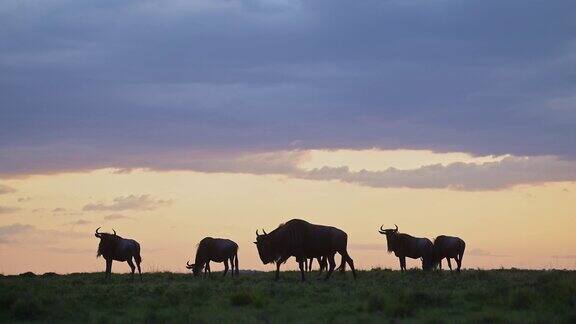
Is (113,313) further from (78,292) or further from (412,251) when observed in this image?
(412,251)

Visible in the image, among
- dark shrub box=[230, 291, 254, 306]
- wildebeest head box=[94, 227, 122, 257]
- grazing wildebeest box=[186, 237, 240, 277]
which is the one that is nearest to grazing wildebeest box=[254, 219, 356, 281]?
grazing wildebeest box=[186, 237, 240, 277]

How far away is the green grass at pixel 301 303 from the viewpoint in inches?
806

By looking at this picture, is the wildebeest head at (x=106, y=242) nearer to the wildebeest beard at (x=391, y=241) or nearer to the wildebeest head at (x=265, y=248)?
the wildebeest head at (x=265, y=248)

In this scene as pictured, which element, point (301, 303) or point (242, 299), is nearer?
point (301, 303)

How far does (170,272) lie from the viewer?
40.6 meters

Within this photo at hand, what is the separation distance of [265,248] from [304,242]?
1748 millimetres

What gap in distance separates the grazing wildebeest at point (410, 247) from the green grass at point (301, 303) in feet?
36.0

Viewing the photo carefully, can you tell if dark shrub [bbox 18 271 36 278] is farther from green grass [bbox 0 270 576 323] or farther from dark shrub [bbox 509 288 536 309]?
dark shrub [bbox 509 288 536 309]

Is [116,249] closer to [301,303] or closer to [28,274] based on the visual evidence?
Answer: [28,274]

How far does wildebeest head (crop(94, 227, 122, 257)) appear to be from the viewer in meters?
36.8

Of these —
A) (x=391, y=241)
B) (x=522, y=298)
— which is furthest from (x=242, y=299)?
(x=391, y=241)

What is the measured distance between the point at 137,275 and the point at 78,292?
10.9 metres

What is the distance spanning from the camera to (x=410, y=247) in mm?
40406

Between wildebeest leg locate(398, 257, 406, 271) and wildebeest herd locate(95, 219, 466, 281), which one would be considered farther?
wildebeest leg locate(398, 257, 406, 271)
